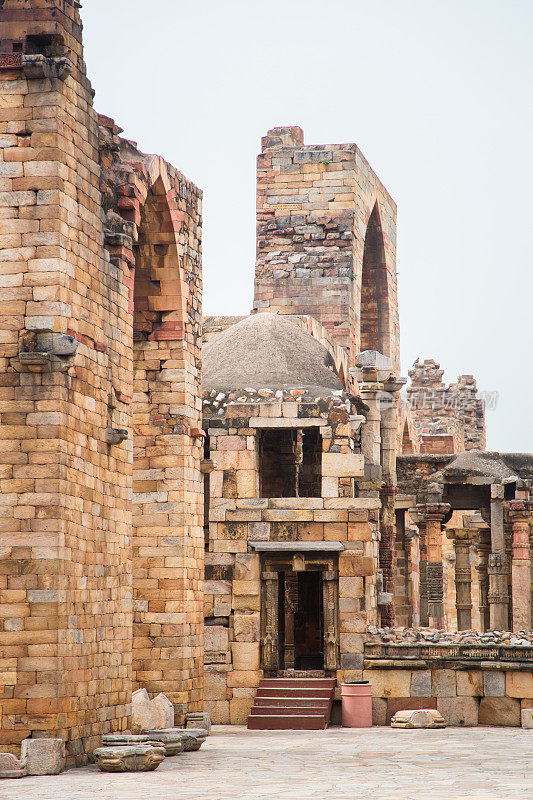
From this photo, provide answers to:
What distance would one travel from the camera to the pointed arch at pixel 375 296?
27875 millimetres

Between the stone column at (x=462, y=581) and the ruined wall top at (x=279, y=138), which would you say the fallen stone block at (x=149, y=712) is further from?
the ruined wall top at (x=279, y=138)

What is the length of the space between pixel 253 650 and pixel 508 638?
9.81 ft

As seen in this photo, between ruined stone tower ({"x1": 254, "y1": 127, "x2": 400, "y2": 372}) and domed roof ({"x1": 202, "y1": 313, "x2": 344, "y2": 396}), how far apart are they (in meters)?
4.84

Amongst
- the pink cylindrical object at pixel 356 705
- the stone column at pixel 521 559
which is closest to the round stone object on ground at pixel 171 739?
the pink cylindrical object at pixel 356 705

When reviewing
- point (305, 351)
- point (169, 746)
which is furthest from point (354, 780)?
point (305, 351)

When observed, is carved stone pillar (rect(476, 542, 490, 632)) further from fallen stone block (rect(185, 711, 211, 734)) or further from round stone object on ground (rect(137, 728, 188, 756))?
round stone object on ground (rect(137, 728, 188, 756))

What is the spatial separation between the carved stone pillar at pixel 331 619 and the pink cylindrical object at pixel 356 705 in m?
0.66

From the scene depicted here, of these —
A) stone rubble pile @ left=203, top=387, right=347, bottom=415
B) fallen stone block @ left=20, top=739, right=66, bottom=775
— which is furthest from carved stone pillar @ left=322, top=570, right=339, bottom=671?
fallen stone block @ left=20, top=739, right=66, bottom=775

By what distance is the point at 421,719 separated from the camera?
44.9ft

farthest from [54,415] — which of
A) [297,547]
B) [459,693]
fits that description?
[459,693]

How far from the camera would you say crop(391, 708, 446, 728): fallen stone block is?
538 inches

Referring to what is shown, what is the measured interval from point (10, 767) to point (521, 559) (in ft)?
40.6

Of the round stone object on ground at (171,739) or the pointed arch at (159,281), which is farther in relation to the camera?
the pointed arch at (159,281)

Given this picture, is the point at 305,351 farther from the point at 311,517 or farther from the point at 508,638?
the point at 508,638
